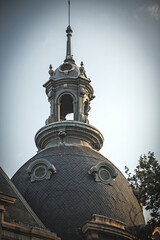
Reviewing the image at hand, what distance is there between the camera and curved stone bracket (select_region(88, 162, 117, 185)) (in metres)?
39.5

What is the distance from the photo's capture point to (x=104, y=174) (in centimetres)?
4003

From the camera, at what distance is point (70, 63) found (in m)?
49.6

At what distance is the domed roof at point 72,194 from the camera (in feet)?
120

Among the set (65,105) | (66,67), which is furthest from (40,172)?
(66,67)

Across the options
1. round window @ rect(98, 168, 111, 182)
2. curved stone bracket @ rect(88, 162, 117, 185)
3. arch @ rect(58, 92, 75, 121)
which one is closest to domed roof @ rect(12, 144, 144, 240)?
curved stone bracket @ rect(88, 162, 117, 185)

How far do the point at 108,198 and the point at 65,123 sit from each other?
26.4ft

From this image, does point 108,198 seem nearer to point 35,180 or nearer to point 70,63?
point 35,180

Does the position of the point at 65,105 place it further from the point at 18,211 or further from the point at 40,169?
the point at 18,211

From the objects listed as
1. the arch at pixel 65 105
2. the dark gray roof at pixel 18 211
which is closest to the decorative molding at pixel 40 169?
the dark gray roof at pixel 18 211

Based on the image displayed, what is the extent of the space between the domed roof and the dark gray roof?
1.70 m

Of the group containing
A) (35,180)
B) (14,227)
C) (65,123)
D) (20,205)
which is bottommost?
(14,227)

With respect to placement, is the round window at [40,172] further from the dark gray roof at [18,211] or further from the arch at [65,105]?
the arch at [65,105]

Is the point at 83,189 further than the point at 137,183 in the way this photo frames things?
Yes

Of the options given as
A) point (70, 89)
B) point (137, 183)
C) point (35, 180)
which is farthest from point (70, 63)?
point (137, 183)
